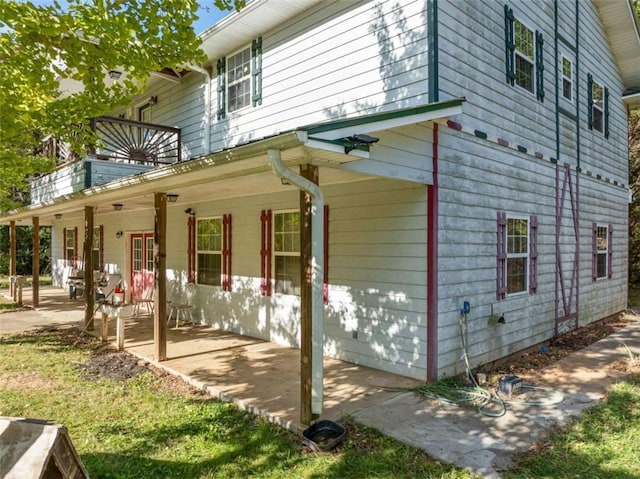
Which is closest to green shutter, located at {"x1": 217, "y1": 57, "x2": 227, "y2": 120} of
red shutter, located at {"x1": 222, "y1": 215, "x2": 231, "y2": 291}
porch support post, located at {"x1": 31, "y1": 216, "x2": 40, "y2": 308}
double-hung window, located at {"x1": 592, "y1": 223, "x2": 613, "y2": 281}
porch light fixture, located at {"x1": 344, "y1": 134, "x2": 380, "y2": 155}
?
red shutter, located at {"x1": 222, "y1": 215, "x2": 231, "y2": 291}

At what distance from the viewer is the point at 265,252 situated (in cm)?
746

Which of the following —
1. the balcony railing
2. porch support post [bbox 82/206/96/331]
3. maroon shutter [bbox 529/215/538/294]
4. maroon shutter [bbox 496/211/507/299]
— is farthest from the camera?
the balcony railing

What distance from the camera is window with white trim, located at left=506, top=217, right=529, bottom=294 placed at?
6754mm

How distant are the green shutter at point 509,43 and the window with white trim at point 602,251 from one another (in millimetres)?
4911

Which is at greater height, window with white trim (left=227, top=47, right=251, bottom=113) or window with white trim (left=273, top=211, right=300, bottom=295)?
window with white trim (left=227, top=47, right=251, bottom=113)

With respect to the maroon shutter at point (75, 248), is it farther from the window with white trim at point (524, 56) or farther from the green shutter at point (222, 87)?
the window with white trim at point (524, 56)

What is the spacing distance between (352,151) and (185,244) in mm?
6818

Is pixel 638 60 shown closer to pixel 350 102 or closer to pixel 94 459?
pixel 350 102

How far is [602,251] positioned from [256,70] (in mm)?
8536

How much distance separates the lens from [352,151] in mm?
3688

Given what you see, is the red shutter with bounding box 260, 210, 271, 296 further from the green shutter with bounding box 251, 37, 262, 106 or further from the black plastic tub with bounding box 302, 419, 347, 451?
the black plastic tub with bounding box 302, 419, 347, 451

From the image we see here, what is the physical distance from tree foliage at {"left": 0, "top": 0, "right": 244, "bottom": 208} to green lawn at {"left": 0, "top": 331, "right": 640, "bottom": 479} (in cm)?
314

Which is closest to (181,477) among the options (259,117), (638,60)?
(259,117)

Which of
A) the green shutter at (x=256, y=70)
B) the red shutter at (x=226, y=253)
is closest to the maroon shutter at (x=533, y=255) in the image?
the green shutter at (x=256, y=70)
